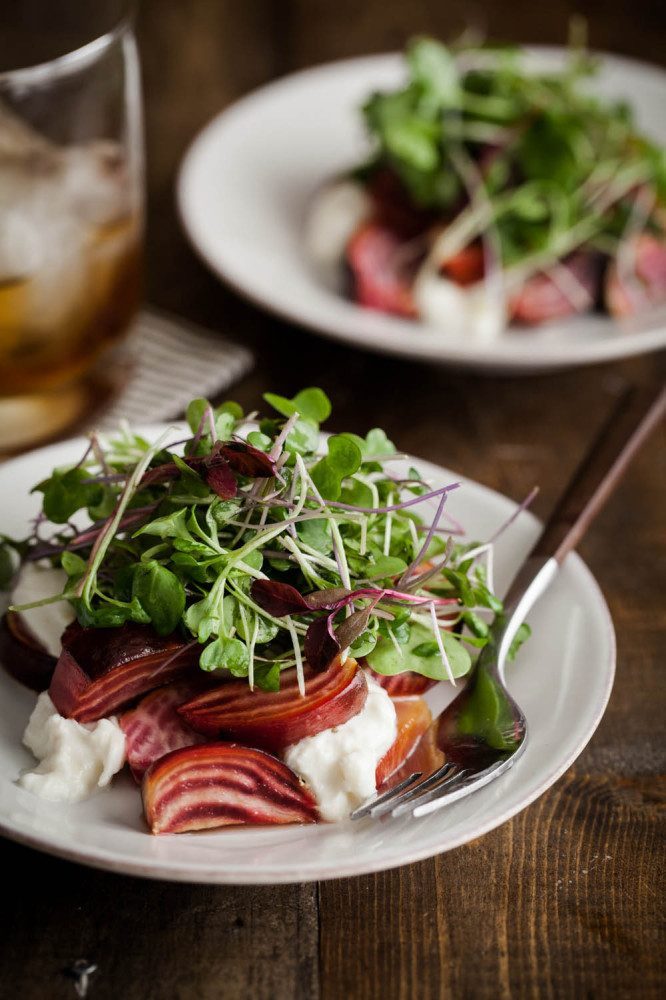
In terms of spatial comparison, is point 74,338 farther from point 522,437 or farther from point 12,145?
point 522,437

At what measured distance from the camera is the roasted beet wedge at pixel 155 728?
1167 mm

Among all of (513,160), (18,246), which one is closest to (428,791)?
(18,246)

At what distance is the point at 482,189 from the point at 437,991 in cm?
149

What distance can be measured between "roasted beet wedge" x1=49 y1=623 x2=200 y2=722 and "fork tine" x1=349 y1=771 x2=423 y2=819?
8.8 inches

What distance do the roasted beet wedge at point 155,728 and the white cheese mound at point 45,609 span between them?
0.44 feet

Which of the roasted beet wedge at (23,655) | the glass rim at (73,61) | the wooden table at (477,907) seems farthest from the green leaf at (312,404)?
the glass rim at (73,61)

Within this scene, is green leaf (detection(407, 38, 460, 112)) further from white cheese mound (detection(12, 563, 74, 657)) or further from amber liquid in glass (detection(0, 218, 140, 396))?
white cheese mound (detection(12, 563, 74, 657))

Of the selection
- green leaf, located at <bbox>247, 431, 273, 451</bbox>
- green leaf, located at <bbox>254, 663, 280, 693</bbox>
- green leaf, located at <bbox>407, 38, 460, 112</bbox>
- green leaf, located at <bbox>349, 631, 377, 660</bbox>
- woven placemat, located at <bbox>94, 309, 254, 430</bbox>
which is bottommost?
woven placemat, located at <bbox>94, 309, 254, 430</bbox>

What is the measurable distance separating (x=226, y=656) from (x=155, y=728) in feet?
0.35

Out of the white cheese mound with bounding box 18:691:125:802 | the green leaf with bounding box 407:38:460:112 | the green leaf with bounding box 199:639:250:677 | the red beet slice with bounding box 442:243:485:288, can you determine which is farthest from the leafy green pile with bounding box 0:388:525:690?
the green leaf with bounding box 407:38:460:112

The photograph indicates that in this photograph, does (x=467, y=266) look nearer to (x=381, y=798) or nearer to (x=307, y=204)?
(x=307, y=204)

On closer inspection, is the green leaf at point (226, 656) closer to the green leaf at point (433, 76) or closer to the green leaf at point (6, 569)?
the green leaf at point (6, 569)

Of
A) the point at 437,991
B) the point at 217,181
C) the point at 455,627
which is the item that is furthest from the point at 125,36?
the point at 437,991

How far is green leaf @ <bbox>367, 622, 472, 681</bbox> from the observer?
1228 mm
